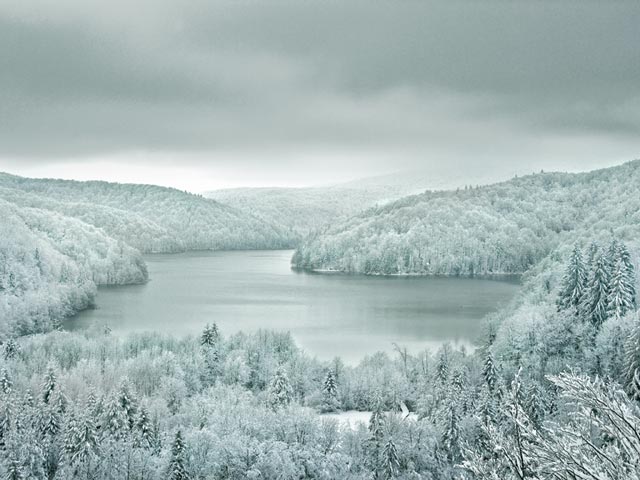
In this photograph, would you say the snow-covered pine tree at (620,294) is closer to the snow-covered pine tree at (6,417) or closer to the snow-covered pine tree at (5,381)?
the snow-covered pine tree at (6,417)

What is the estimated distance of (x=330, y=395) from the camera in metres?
36.6

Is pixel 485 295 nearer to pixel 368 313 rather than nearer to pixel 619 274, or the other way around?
pixel 368 313

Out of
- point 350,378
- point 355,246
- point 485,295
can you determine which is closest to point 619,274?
point 350,378

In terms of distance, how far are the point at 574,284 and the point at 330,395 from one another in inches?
714

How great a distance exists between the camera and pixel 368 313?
69.2m

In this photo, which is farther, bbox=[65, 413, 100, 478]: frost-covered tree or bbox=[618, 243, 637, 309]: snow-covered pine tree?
bbox=[618, 243, 637, 309]: snow-covered pine tree

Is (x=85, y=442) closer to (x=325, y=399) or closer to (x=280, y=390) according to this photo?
(x=280, y=390)

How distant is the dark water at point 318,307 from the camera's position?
55.6 meters

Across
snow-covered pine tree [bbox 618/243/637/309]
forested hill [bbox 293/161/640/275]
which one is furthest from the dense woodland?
forested hill [bbox 293/161/640/275]

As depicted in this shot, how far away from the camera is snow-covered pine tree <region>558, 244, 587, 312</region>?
39997 mm

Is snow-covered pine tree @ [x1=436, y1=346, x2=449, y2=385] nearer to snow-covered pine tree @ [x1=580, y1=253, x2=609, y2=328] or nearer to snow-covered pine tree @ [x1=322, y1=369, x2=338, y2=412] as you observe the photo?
snow-covered pine tree @ [x1=322, y1=369, x2=338, y2=412]

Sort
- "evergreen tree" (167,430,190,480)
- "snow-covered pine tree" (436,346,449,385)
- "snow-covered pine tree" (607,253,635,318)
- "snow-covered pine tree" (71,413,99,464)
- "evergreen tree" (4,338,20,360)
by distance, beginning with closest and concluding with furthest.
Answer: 1. "evergreen tree" (167,430,190,480)
2. "snow-covered pine tree" (71,413,99,464)
3. "snow-covered pine tree" (436,346,449,385)
4. "snow-covered pine tree" (607,253,635,318)
5. "evergreen tree" (4,338,20,360)

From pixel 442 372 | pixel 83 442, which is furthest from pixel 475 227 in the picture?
pixel 83 442

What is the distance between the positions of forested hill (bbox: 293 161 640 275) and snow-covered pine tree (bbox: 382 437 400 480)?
94571 mm
